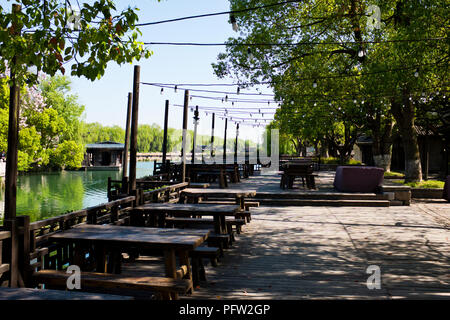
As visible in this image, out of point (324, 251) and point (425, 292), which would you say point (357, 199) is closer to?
point (324, 251)

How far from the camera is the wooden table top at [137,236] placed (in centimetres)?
392

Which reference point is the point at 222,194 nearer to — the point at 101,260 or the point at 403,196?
the point at 101,260

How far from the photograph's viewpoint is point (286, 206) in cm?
1322

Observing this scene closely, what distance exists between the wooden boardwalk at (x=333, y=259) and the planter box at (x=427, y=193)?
14.7 ft

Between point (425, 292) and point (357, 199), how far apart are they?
29.6ft

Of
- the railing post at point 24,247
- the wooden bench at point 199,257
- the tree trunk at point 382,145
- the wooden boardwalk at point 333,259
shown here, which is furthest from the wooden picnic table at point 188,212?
the tree trunk at point 382,145

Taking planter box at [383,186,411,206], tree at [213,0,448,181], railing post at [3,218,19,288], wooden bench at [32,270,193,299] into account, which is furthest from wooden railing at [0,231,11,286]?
planter box at [383,186,411,206]

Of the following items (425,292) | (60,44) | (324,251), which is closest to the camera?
(425,292)

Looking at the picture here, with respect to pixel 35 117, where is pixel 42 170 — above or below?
below

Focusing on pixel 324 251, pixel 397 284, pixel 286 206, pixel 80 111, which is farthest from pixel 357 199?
pixel 80 111

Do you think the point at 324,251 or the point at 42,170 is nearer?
the point at 324,251

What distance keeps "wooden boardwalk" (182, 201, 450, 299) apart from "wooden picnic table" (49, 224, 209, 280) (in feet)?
2.54

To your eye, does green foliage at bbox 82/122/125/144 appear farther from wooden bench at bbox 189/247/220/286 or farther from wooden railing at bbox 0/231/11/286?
wooden railing at bbox 0/231/11/286

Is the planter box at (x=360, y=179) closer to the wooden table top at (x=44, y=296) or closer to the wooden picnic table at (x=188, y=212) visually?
the wooden picnic table at (x=188, y=212)
